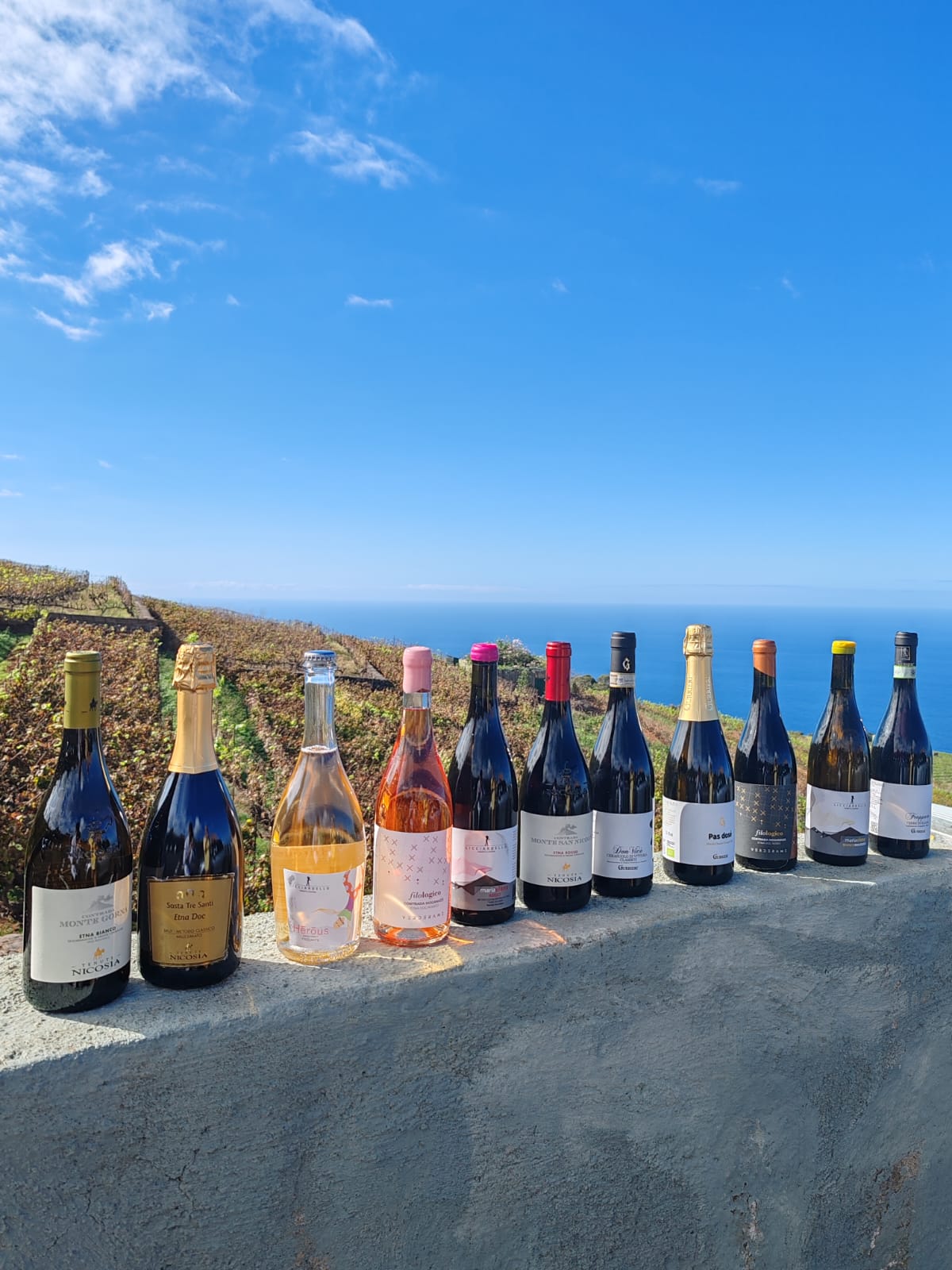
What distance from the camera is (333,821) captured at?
126cm

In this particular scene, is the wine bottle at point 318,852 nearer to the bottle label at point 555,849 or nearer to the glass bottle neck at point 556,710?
the bottle label at point 555,849

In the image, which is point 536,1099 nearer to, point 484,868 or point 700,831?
point 484,868

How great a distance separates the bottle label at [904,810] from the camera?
189 cm

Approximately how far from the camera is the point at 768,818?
5.76 feet

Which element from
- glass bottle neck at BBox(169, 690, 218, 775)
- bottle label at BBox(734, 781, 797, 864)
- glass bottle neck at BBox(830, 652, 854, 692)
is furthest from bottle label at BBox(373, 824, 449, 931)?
glass bottle neck at BBox(830, 652, 854, 692)

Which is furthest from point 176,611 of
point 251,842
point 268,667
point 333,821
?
point 333,821

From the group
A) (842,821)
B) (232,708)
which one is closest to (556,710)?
(842,821)

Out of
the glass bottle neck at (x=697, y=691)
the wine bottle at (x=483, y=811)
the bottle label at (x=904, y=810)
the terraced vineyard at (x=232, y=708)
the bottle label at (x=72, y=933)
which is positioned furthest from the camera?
the terraced vineyard at (x=232, y=708)

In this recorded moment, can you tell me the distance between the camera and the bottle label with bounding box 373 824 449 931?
1261mm

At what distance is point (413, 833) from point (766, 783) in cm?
93

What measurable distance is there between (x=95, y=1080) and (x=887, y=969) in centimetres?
164

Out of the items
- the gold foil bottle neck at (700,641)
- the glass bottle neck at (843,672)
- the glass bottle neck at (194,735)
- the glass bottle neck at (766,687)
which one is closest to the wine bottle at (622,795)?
the gold foil bottle neck at (700,641)

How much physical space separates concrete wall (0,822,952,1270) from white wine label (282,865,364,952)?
5 cm

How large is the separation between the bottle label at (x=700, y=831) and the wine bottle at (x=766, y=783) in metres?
0.13
